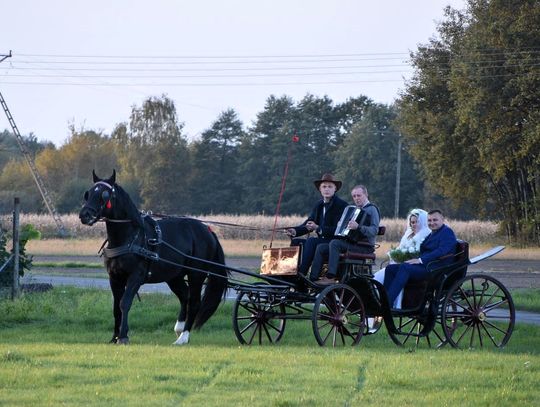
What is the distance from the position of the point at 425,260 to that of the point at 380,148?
66.9m

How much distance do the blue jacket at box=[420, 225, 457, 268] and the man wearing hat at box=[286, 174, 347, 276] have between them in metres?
1.16

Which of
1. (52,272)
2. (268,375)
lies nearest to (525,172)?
(52,272)

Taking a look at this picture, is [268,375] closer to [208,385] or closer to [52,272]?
[208,385]

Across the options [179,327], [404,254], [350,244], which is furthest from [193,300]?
[404,254]

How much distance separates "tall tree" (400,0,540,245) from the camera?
4688 cm

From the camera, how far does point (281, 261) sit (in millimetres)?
15242

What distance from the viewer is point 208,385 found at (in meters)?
10.6

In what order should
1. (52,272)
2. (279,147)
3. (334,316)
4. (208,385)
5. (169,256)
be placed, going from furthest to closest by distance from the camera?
(279,147)
(52,272)
(169,256)
(334,316)
(208,385)

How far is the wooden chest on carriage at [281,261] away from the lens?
49.4 feet

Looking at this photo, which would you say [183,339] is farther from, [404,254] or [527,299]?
[527,299]

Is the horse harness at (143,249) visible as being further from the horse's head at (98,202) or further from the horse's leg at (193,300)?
the horse's leg at (193,300)

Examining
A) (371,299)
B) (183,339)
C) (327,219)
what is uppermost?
(327,219)

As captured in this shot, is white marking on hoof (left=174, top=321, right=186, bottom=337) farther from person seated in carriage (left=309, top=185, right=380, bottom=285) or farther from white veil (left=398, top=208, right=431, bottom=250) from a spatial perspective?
white veil (left=398, top=208, right=431, bottom=250)

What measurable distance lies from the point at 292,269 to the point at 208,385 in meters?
4.60
